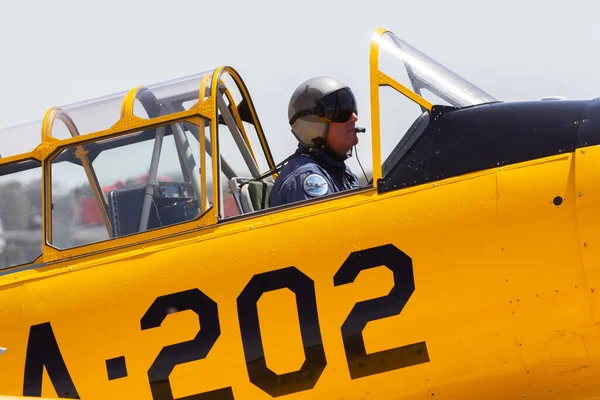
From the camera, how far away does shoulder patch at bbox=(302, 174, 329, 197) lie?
15.7ft

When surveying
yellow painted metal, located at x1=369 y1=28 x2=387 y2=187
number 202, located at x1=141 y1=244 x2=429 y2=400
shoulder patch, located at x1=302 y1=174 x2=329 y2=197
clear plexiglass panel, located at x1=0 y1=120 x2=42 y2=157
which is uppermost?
clear plexiglass panel, located at x1=0 y1=120 x2=42 y2=157

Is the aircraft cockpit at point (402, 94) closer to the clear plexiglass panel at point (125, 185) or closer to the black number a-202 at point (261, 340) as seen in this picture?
the black number a-202 at point (261, 340)

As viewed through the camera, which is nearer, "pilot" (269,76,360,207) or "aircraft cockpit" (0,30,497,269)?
"aircraft cockpit" (0,30,497,269)

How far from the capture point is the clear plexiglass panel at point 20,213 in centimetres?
519

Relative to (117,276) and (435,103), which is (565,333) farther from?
(117,276)

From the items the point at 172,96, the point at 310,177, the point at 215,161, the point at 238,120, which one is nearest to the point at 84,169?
the point at 172,96

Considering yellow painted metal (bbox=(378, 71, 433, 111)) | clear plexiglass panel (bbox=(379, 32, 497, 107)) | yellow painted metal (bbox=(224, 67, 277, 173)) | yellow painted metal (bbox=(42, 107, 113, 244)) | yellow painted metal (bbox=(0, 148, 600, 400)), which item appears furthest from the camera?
yellow painted metal (bbox=(224, 67, 277, 173))

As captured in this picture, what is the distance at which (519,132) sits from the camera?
14.4 feet

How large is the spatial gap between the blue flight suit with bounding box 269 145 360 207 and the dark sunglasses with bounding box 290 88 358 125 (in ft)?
0.71

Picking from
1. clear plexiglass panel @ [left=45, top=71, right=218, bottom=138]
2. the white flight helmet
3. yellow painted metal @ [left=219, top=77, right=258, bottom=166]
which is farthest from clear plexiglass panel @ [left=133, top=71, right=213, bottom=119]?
yellow painted metal @ [left=219, top=77, right=258, bottom=166]

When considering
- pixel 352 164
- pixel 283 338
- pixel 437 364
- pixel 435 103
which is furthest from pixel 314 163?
pixel 437 364

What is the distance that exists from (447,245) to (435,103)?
0.91 m

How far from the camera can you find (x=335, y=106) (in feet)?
17.3

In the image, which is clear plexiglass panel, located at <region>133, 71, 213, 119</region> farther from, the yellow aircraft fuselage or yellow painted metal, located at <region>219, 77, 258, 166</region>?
yellow painted metal, located at <region>219, 77, 258, 166</region>
